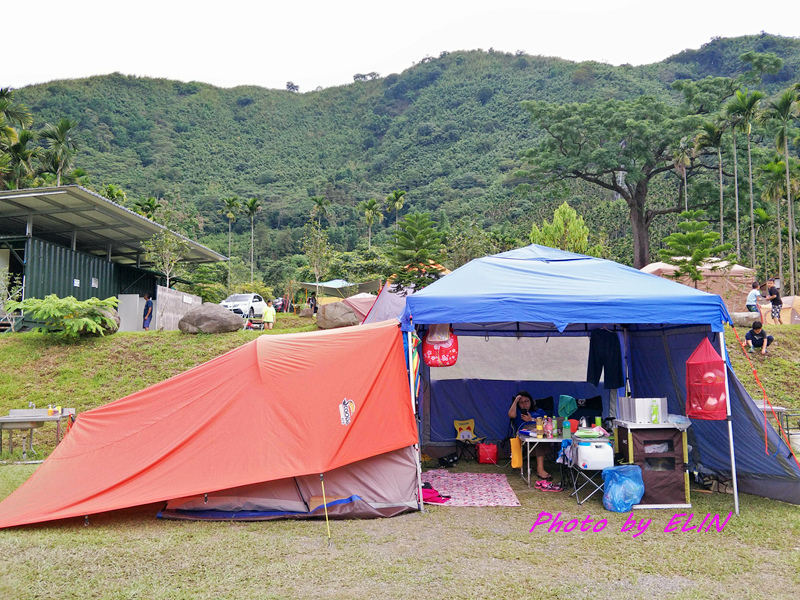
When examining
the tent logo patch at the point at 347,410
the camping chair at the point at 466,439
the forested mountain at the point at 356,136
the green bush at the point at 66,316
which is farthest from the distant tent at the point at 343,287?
the forested mountain at the point at 356,136

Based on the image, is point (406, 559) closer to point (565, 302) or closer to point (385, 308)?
point (565, 302)

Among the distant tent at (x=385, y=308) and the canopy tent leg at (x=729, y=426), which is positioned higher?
the distant tent at (x=385, y=308)

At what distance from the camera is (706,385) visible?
217 inches

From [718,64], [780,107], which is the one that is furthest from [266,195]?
[718,64]

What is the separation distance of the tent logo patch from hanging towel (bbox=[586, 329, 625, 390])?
374 centimetres

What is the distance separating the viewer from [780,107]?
66.3 feet

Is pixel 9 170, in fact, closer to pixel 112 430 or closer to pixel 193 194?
pixel 112 430

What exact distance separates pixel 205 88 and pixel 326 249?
77.1 m

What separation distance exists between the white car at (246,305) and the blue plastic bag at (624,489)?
56.1 ft

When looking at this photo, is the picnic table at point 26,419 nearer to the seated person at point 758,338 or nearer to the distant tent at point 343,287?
the seated person at point 758,338

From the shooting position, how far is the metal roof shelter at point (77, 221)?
43.6 ft

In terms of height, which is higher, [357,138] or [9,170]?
[357,138]

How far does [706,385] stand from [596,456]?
117 centimetres

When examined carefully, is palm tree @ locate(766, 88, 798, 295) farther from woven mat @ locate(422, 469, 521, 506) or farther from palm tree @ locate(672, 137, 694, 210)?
woven mat @ locate(422, 469, 521, 506)
